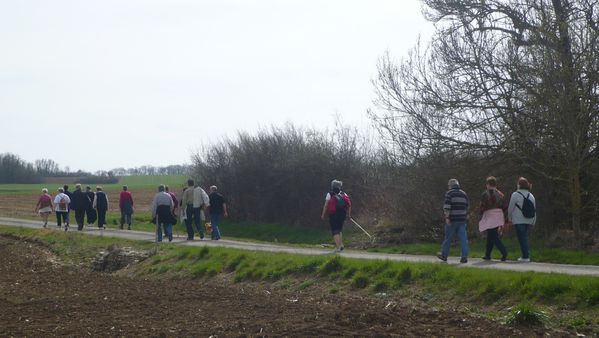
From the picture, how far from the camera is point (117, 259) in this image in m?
23.9

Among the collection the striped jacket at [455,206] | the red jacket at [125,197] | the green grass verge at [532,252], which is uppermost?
the red jacket at [125,197]

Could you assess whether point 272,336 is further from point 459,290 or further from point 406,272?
point 406,272

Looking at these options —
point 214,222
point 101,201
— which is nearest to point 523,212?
point 214,222

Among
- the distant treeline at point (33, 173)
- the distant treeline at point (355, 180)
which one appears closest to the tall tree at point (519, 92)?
the distant treeline at point (355, 180)

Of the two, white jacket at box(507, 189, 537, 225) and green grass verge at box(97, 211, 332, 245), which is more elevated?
white jacket at box(507, 189, 537, 225)

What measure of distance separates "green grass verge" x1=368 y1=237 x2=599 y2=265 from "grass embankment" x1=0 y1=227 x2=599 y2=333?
3.80 meters

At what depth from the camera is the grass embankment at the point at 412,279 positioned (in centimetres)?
1226

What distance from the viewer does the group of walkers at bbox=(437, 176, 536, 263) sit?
675 inches

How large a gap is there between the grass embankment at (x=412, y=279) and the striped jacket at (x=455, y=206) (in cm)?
157

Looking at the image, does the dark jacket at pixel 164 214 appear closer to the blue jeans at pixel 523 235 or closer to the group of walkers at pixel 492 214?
the group of walkers at pixel 492 214

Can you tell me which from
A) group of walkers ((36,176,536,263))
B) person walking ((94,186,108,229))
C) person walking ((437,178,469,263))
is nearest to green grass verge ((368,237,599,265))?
group of walkers ((36,176,536,263))

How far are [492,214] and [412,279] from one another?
321 centimetres

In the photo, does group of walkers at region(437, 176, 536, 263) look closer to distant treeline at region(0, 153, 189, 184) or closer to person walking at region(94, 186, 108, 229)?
person walking at region(94, 186, 108, 229)

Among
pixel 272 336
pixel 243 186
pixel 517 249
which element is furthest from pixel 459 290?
pixel 243 186
